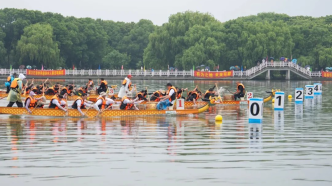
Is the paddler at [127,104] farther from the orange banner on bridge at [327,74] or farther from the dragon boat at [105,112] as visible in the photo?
the orange banner on bridge at [327,74]

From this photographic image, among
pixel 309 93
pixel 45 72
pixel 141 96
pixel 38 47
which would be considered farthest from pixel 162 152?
pixel 38 47

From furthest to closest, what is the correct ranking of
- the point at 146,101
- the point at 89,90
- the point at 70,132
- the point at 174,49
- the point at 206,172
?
the point at 174,49 < the point at 89,90 < the point at 146,101 < the point at 70,132 < the point at 206,172

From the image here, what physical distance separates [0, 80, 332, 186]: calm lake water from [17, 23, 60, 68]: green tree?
65.3 m

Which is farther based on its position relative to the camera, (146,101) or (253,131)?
(146,101)

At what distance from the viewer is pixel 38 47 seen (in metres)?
92.6

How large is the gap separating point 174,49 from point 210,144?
72909mm

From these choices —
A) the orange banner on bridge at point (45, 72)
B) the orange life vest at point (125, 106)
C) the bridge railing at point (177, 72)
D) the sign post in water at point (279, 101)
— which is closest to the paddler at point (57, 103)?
the orange life vest at point (125, 106)

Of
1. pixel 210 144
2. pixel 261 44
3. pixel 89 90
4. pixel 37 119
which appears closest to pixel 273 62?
pixel 261 44

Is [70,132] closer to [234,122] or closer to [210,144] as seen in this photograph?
[210,144]

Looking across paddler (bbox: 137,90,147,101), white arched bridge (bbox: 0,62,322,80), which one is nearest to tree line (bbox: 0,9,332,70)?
white arched bridge (bbox: 0,62,322,80)

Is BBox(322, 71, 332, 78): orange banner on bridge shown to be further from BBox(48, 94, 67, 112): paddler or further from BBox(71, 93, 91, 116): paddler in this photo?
BBox(48, 94, 67, 112): paddler

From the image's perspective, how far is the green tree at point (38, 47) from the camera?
304ft

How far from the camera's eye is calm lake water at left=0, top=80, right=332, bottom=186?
1555 centimetres

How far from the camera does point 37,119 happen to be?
93.1 ft
